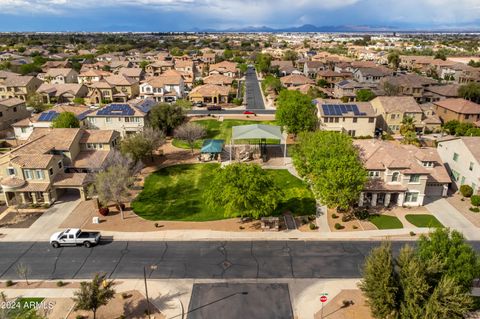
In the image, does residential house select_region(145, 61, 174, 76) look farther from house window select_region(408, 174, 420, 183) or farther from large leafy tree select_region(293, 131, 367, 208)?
house window select_region(408, 174, 420, 183)

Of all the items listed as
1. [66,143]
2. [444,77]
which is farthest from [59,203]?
[444,77]

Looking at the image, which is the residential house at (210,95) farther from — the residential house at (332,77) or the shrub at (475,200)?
the shrub at (475,200)

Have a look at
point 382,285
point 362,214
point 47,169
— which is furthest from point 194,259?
point 47,169

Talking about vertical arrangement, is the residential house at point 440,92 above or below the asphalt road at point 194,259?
above

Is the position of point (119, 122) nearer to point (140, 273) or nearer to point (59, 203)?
point (59, 203)

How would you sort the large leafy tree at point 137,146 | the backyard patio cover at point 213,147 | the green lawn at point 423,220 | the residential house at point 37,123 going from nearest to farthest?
1. the green lawn at point 423,220
2. the large leafy tree at point 137,146
3. the backyard patio cover at point 213,147
4. the residential house at point 37,123

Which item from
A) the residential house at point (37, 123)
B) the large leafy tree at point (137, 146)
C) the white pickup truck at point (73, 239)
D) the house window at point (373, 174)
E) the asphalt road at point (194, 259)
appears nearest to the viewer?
the asphalt road at point (194, 259)

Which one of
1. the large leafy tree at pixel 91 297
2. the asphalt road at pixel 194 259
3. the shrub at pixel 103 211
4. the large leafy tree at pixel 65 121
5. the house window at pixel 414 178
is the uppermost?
the large leafy tree at pixel 65 121

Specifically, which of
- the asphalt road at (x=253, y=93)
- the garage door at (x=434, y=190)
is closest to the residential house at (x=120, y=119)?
the asphalt road at (x=253, y=93)
